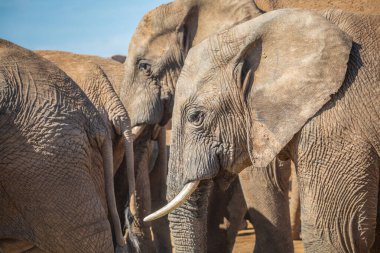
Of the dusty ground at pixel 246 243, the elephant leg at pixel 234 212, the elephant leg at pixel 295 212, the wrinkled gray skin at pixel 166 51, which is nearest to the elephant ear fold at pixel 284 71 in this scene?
the wrinkled gray skin at pixel 166 51

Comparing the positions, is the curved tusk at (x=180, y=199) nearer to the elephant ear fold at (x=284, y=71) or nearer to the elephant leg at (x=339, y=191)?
the elephant ear fold at (x=284, y=71)

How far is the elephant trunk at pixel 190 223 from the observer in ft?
12.7

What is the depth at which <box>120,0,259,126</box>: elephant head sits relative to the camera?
5.50 m

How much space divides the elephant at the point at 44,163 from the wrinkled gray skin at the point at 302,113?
1.42 ft

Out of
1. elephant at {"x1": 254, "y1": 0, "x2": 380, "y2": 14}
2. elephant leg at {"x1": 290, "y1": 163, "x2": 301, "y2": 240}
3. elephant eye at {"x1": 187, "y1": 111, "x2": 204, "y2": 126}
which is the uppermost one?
elephant at {"x1": 254, "y1": 0, "x2": 380, "y2": 14}

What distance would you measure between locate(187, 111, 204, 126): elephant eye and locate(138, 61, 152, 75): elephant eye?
212 cm

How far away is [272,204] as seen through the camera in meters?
4.86

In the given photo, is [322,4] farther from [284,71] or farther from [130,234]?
[284,71]

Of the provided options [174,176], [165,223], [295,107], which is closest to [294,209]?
[165,223]

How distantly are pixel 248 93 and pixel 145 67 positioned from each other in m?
2.35

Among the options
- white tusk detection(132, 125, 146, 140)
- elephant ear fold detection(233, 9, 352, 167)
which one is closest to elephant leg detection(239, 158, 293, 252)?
white tusk detection(132, 125, 146, 140)

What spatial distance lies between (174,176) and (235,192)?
7.15 ft

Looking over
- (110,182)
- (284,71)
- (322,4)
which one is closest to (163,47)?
(322,4)

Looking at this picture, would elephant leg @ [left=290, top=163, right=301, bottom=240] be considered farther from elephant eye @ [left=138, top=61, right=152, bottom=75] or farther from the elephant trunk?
the elephant trunk
